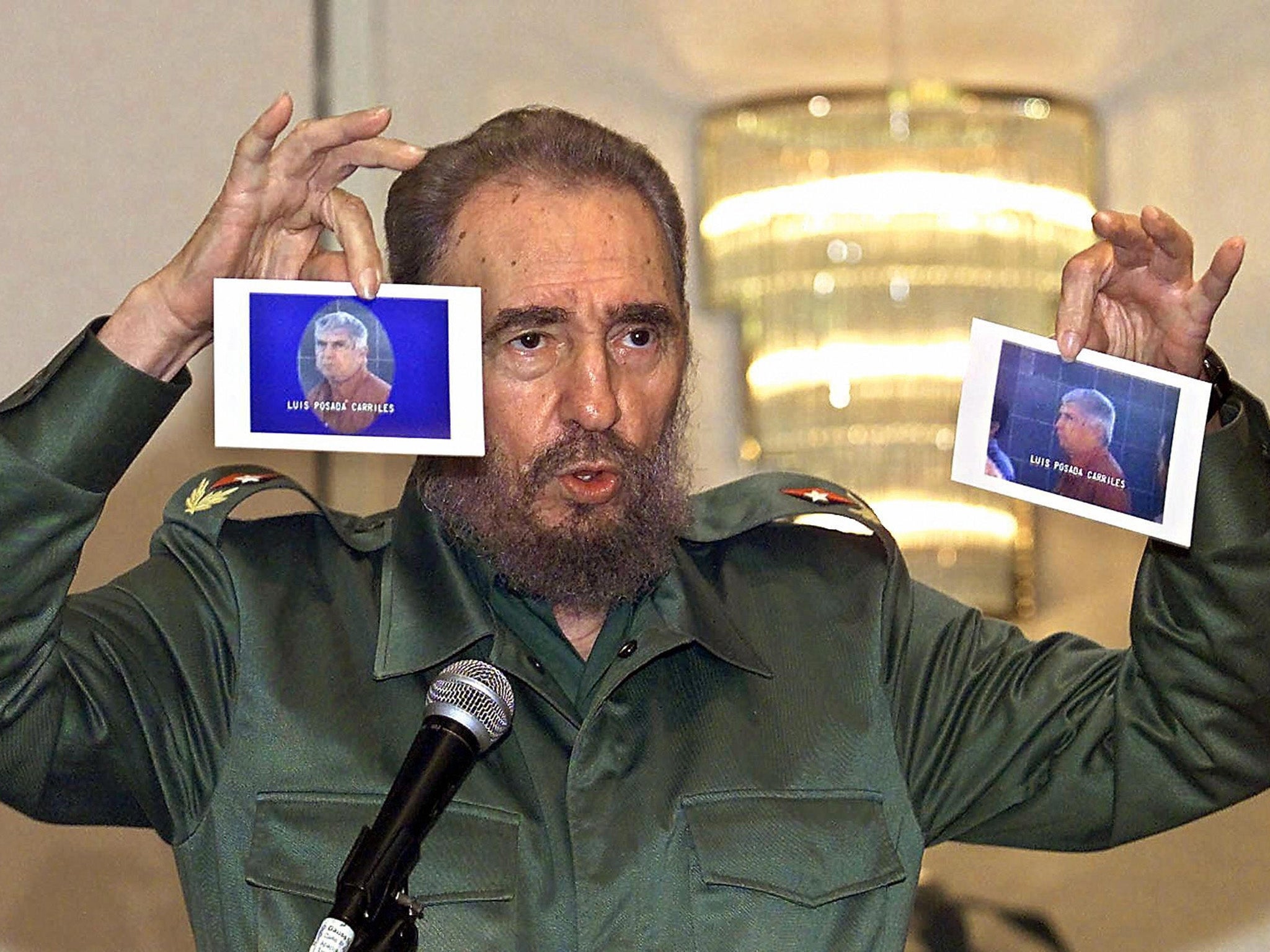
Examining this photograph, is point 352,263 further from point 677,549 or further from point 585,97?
point 585,97

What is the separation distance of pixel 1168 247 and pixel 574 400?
1.98 ft

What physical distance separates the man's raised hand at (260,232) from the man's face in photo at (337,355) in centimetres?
5

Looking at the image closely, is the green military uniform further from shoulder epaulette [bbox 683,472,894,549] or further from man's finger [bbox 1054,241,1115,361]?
man's finger [bbox 1054,241,1115,361]

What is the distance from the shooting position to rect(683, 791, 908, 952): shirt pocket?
210 centimetres

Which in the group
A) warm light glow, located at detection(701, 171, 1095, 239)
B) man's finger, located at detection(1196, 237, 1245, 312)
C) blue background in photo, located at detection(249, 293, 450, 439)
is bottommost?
blue background in photo, located at detection(249, 293, 450, 439)

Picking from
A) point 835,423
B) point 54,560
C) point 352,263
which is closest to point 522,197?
point 352,263

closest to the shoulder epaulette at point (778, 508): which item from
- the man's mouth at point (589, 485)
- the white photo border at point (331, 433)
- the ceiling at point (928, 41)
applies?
the man's mouth at point (589, 485)

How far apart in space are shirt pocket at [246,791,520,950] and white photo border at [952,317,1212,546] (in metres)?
0.56

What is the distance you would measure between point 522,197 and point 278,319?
0.42 metres

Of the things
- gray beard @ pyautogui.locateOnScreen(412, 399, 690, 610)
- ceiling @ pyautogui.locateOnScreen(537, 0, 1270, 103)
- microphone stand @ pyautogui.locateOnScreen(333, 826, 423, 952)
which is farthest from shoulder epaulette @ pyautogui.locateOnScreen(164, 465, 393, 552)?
ceiling @ pyautogui.locateOnScreen(537, 0, 1270, 103)

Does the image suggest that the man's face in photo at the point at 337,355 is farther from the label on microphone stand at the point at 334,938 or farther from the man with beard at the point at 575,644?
the label on microphone stand at the point at 334,938

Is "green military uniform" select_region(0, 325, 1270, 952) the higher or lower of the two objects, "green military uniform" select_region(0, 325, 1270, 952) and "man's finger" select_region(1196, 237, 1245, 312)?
the lower

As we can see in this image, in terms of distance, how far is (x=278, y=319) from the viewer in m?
2.06

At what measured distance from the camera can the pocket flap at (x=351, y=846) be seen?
2.06 m
